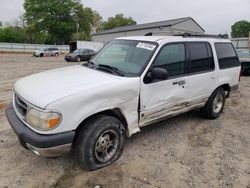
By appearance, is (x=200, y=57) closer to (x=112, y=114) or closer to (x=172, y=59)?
(x=172, y=59)

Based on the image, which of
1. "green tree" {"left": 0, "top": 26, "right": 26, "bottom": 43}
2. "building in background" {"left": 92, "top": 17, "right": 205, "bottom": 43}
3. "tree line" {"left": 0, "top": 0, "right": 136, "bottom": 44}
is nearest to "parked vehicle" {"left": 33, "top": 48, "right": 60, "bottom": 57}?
"building in background" {"left": 92, "top": 17, "right": 205, "bottom": 43}

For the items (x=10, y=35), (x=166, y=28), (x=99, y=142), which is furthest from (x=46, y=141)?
(x=10, y=35)

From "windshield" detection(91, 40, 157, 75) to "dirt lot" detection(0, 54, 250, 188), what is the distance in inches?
54.3

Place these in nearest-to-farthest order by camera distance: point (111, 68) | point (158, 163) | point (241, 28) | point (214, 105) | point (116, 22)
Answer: point (158, 163), point (111, 68), point (214, 105), point (116, 22), point (241, 28)

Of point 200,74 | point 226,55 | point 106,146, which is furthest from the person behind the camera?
point 226,55

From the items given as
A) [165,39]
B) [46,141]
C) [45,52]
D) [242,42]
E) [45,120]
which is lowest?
[46,141]

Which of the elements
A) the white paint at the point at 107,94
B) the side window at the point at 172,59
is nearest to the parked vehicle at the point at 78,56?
the white paint at the point at 107,94

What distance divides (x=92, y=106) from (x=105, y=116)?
0.32 metres

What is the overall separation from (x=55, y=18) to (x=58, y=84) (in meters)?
58.3

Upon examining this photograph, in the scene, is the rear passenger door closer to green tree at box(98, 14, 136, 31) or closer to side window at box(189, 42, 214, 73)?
side window at box(189, 42, 214, 73)

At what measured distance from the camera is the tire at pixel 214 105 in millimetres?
4698

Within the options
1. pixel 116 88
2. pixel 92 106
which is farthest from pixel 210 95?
pixel 92 106

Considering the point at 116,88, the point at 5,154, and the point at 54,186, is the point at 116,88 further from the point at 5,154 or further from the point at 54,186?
the point at 5,154

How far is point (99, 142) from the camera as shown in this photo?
9.82 ft
